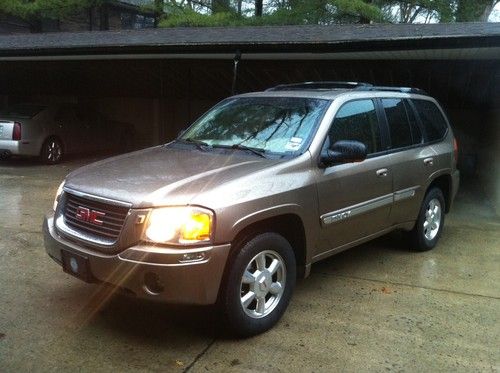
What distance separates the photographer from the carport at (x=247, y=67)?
340 inches

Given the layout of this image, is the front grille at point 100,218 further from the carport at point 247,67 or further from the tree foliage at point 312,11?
the tree foliage at point 312,11

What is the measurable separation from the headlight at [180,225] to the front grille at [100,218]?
21cm

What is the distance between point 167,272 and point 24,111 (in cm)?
1022

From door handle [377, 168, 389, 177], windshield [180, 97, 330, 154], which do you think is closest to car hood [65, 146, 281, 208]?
windshield [180, 97, 330, 154]

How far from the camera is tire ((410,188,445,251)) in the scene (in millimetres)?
5766

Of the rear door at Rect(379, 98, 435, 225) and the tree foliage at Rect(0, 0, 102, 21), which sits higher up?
the tree foliage at Rect(0, 0, 102, 21)

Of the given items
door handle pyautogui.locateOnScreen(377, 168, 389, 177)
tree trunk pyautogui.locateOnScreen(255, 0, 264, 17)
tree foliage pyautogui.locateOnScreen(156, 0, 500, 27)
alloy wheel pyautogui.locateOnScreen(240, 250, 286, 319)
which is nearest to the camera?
alloy wheel pyautogui.locateOnScreen(240, 250, 286, 319)

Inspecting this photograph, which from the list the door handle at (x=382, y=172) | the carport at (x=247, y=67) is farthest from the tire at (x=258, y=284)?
the carport at (x=247, y=67)

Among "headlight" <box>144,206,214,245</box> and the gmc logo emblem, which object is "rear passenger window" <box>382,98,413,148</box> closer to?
"headlight" <box>144,206,214,245</box>

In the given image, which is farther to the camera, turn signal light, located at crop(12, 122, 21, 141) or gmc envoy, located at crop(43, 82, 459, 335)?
turn signal light, located at crop(12, 122, 21, 141)

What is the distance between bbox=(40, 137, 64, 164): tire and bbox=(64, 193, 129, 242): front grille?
8.99 m

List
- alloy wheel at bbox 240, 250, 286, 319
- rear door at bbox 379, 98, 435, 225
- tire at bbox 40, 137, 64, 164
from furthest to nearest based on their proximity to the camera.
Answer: tire at bbox 40, 137, 64, 164 → rear door at bbox 379, 98, 435, 225 → alloy wheel at bbox 240, 250, 286, 319

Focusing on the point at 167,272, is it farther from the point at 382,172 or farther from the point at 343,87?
the point at 343,87

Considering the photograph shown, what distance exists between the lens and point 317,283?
16.1 feet
